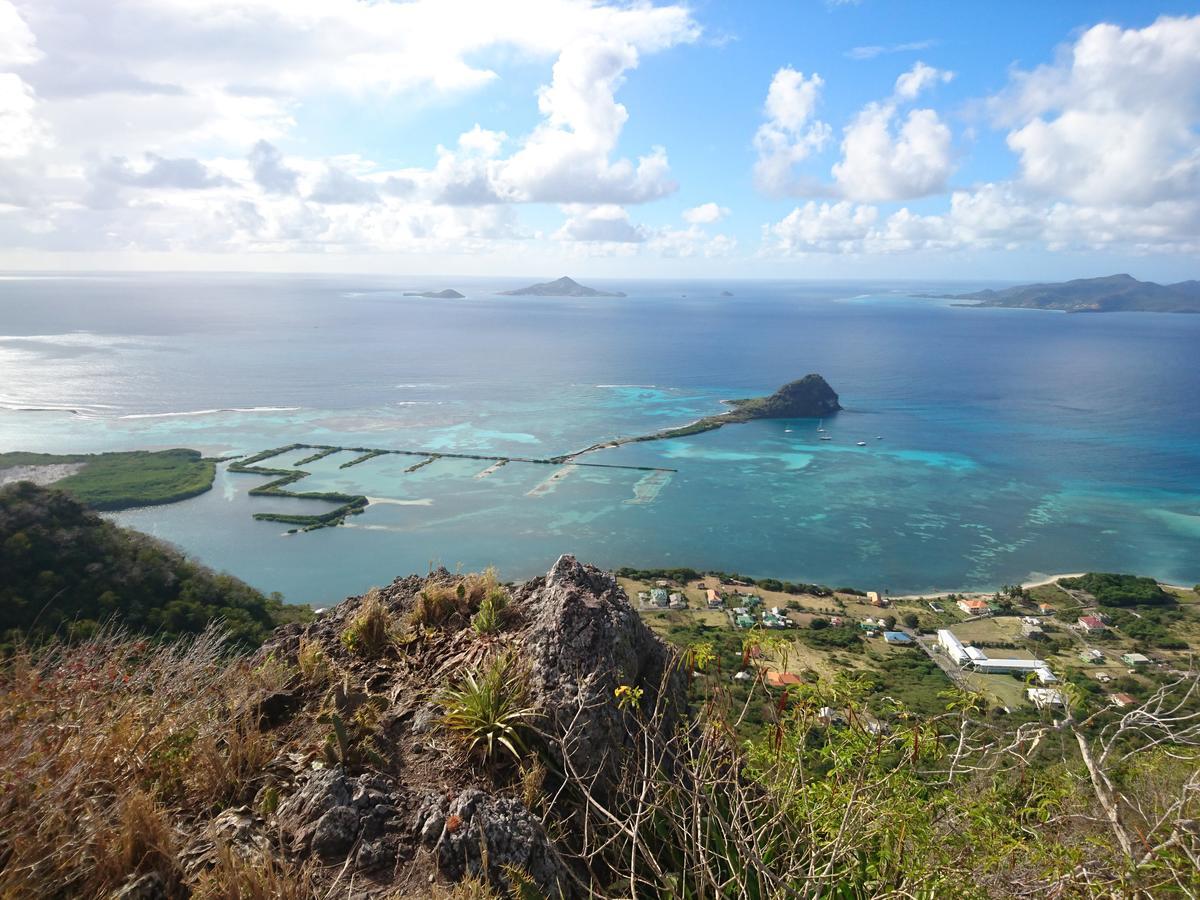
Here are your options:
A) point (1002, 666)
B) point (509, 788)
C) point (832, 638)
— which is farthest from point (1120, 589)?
point (509, 788)

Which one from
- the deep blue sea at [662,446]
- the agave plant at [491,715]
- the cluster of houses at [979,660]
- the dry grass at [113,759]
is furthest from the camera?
the deep blue sea at [662,446]

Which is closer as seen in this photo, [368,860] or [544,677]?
[368,860]

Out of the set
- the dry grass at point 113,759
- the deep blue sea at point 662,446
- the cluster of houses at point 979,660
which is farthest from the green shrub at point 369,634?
the deep blue sea at point 662,446

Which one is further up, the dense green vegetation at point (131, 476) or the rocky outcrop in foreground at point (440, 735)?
the rocky outcrop in foreground at point (440, 735)

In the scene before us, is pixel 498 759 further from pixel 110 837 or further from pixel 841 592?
pixel 841 592

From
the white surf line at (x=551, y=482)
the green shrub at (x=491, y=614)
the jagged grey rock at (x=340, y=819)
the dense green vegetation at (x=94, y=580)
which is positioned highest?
the green shrub at (x=491, y=614)

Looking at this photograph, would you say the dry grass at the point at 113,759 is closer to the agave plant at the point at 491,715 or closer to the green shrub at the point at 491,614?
the agave plant at the point at 491,715

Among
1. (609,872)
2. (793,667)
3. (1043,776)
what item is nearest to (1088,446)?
(793,667)
